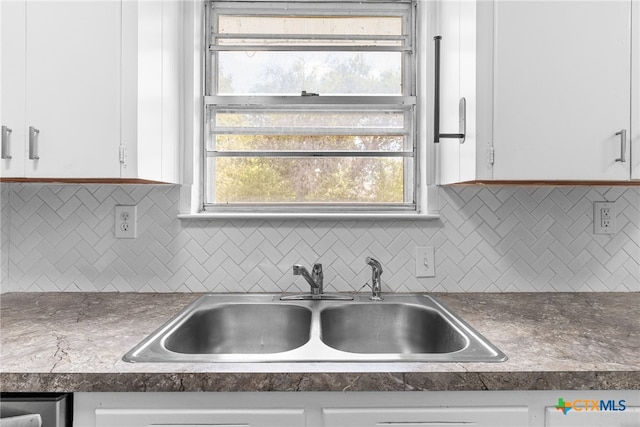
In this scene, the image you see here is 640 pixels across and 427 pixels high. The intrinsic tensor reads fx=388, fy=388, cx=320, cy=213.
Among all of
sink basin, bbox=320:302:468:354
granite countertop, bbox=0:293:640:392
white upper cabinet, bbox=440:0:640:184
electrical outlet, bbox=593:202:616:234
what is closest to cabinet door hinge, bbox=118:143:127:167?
granite countertop, bbox=0:293:640:392

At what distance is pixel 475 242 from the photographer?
163cm

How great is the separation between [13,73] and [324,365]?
1.29 m

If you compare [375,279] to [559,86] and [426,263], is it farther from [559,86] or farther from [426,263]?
[559,86]

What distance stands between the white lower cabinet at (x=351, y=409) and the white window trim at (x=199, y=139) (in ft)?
2.70

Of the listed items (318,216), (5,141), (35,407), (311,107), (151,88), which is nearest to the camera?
(35,407)

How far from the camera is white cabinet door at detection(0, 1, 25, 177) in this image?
1.21 meters

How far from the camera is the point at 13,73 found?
3.99ft

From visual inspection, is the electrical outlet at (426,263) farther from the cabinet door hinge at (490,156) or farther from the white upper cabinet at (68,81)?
the white upper cabinet at (68,81)

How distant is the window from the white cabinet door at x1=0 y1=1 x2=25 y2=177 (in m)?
0.67

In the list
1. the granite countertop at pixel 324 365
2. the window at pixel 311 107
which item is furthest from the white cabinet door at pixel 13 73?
the window at pixel 311 107

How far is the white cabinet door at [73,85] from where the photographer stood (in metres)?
1.22

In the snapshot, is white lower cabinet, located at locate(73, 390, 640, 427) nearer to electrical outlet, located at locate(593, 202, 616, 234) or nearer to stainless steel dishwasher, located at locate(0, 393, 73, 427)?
stainless steel dishwasher, located at locate(0, 393, 73, 427)

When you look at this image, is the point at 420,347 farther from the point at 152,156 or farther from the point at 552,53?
the point at 152,156

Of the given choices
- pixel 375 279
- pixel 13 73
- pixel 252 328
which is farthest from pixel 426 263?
pixel 13 73
